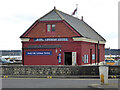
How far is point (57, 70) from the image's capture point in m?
25.7

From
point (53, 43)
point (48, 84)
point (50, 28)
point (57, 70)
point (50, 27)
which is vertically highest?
point (50, 27)

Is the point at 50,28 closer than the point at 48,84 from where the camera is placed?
No

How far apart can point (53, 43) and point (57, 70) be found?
37.0 feet

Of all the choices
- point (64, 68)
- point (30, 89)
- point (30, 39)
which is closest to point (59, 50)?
point (30, 39)

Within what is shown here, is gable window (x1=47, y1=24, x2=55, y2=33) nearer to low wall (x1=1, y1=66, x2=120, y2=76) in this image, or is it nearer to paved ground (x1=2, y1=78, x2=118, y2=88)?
low wall (x1=1, y1=66, x2=120, y2=76)

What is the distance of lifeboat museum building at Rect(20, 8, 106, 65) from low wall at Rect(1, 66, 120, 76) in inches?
366

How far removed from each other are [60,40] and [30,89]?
20713mm

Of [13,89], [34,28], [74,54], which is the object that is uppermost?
[34,28]

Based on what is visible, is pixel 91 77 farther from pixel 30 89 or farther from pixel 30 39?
pixel 30 39

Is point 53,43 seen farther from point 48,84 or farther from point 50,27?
point 48,84

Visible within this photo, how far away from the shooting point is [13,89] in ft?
52.5

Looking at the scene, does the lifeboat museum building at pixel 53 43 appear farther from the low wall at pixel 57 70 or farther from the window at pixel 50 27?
the low wall at pixel 57 70

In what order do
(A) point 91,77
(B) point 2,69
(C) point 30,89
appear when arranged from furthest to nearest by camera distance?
(B) point 2,69 < (A) point 91,77 < (C) point 30,89

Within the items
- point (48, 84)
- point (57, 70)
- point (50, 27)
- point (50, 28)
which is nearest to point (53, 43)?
point (50, 28)
